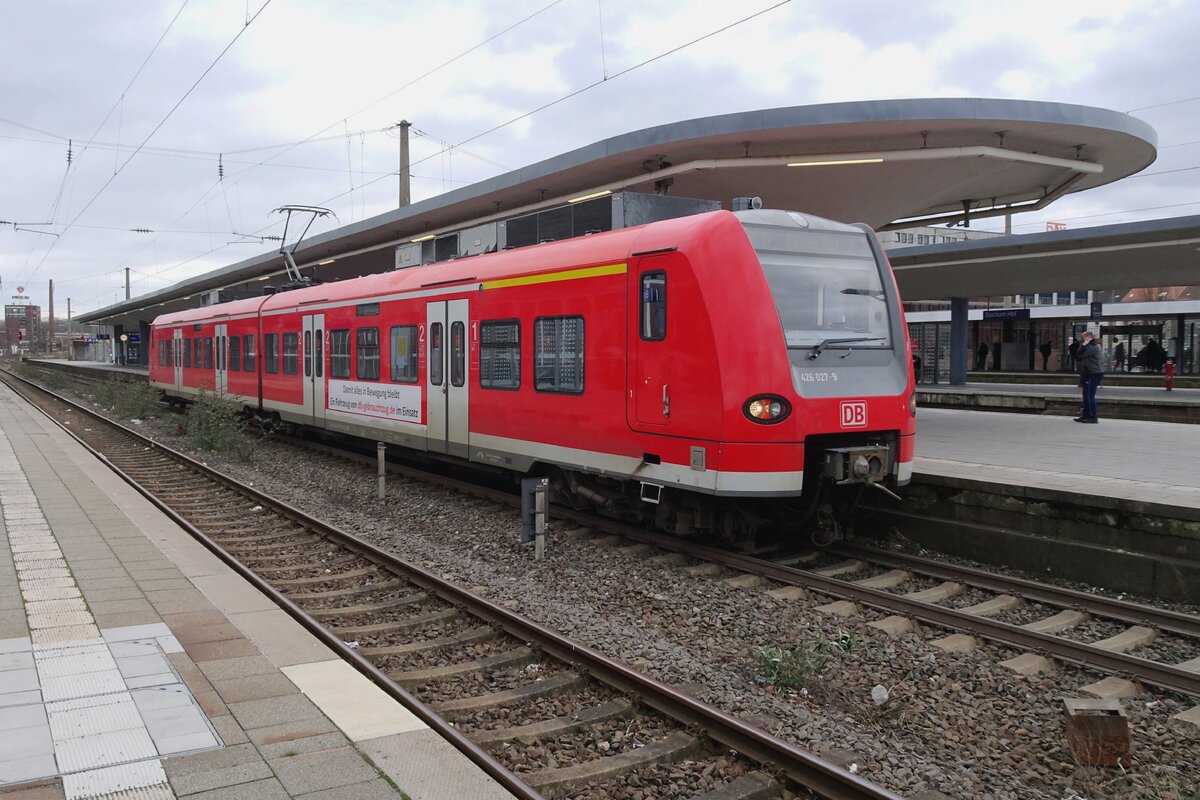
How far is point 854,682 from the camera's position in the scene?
5344 mm

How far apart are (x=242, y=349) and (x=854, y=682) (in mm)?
17076

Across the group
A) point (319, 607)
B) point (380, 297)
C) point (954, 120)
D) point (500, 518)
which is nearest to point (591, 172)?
point (380, 297)

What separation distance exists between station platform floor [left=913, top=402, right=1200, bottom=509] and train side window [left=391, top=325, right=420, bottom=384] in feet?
21.3

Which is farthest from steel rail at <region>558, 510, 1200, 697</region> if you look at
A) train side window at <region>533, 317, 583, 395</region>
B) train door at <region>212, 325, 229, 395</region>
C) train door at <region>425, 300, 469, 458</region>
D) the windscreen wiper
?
train door at <region>212, 325, 229, 395</region>

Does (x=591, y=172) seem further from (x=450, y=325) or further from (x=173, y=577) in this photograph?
(x=173, y=577)

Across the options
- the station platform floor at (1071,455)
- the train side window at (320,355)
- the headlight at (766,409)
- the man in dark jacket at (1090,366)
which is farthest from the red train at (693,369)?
the man in dark jacket at (1090,366)

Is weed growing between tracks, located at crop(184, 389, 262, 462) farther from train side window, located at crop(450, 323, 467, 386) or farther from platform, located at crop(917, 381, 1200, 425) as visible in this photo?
platform, located at crop(917, 381, 1200, 425)

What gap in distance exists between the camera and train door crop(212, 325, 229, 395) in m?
20.6

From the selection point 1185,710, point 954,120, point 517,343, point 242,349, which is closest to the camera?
point 1185,710

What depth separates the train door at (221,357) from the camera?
20.6 m

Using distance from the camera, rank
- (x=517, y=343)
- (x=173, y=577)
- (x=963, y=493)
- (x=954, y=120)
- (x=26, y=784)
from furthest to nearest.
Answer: (x=954, y=120)
(x=517, y=343)
(x=963, y=493)
(x=173, y=577)
(x=26, y=784)

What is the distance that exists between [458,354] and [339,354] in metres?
4.23

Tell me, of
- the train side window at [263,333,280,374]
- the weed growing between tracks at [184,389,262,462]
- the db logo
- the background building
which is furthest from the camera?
the background building

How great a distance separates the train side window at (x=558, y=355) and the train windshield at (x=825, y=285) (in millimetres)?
2047
